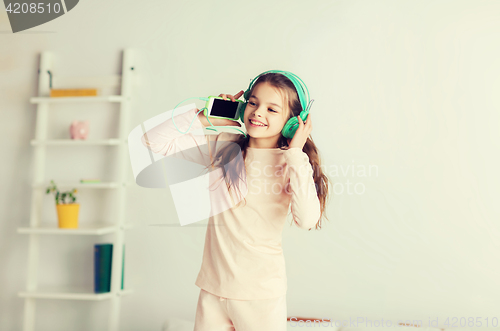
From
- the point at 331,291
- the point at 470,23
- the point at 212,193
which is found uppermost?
the point at 470,23

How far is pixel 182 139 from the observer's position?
→ 1.09 m

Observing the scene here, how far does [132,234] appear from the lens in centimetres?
179

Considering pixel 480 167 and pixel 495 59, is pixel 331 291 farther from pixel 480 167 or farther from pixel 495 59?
pixel 495 59

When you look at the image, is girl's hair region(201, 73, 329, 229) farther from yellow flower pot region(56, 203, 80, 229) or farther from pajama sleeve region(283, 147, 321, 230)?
yellow flower pot region(56, 203, 80, 229)

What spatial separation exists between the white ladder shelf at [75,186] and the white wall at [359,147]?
0.07m

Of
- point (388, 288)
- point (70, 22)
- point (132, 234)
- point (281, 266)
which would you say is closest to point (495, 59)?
point (388, 288)

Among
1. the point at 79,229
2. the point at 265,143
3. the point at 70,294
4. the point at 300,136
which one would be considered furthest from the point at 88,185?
the point at 300,136

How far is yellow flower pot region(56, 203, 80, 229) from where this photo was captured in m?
1.70

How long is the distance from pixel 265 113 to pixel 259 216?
0.25 meters

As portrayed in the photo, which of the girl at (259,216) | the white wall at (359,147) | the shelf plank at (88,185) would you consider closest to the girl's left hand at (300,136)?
the girl at (259,216)

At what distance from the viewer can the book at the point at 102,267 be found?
66.9 inches

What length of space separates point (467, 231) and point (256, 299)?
1091 millimetres

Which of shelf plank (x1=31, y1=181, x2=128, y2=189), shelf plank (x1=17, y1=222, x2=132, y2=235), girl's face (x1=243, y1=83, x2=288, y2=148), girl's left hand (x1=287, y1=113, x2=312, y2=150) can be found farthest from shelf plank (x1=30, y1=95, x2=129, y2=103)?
girl's left hand (x1=287, y1=113, x2=312, y2=150)

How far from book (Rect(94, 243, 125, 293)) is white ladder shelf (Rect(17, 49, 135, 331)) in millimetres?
23
